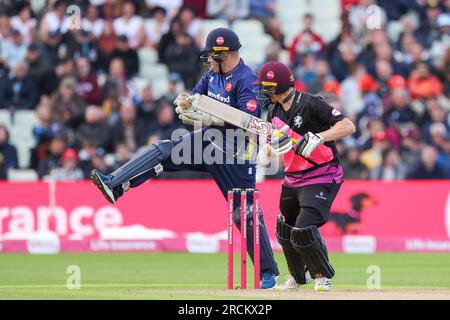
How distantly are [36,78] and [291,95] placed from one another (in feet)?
34.0

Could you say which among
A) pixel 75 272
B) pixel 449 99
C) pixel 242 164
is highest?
pixel 449 99

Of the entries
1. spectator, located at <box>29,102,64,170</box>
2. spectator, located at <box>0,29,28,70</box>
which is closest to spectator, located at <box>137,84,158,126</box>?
spectator, located at <box>29,102,64,170</box>

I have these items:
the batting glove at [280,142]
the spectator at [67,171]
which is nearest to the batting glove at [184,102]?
the batting glove at [280,142]

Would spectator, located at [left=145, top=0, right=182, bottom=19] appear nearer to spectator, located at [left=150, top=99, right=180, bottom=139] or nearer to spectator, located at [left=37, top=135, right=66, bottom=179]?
spectator, located at [left=150, top=99, right=180, bottom=139]

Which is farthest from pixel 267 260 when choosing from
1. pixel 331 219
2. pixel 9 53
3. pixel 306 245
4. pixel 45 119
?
pixel 9 53

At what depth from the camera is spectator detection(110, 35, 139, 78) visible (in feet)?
67.6

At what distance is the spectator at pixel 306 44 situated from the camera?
2059 cm

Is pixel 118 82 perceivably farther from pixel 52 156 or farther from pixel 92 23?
pixel 52 156

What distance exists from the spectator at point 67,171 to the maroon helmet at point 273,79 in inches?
323

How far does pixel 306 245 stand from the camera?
10.5 metres

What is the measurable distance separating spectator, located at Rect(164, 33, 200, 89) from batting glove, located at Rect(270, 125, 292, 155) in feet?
33.0

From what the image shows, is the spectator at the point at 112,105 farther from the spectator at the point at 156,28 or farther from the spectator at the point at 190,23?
the spectator at the point at 190,23

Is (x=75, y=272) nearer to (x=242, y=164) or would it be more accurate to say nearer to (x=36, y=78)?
(x=242, y=164)

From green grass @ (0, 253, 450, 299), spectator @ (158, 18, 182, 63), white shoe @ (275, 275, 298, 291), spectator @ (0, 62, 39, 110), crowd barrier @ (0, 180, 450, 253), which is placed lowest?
green grass @ (0, 253, 450, 299)
